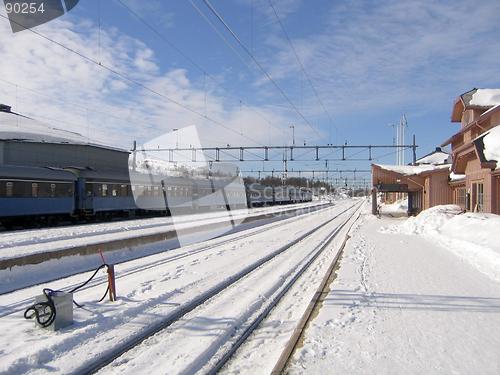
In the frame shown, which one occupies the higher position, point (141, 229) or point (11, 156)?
point (11, 156)

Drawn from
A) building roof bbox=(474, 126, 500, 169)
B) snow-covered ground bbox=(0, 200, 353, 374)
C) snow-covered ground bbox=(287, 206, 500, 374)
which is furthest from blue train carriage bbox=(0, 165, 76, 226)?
building roof bbox=(474, 126, 500, 169)

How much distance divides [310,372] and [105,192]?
25.5 m

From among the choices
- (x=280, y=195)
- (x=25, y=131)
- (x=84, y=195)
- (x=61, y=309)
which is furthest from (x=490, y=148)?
(x=25, y=131)

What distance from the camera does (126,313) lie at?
24.1 ft

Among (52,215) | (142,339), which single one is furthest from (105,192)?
(142,339)

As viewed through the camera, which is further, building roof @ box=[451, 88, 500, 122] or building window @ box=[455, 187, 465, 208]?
building window @ box=[455, 187, 465, 208]

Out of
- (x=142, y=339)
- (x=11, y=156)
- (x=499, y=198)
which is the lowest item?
(x=142, y=339)

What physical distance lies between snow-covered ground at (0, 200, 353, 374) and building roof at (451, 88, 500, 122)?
17.0 m

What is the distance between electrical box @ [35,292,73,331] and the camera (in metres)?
6.48

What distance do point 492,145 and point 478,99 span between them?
23.7ft

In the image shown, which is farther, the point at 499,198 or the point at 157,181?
the point at 157,181

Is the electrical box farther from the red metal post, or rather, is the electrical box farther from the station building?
the station building

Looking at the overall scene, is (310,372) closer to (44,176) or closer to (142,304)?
(142,304)

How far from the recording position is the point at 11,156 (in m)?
46.0
